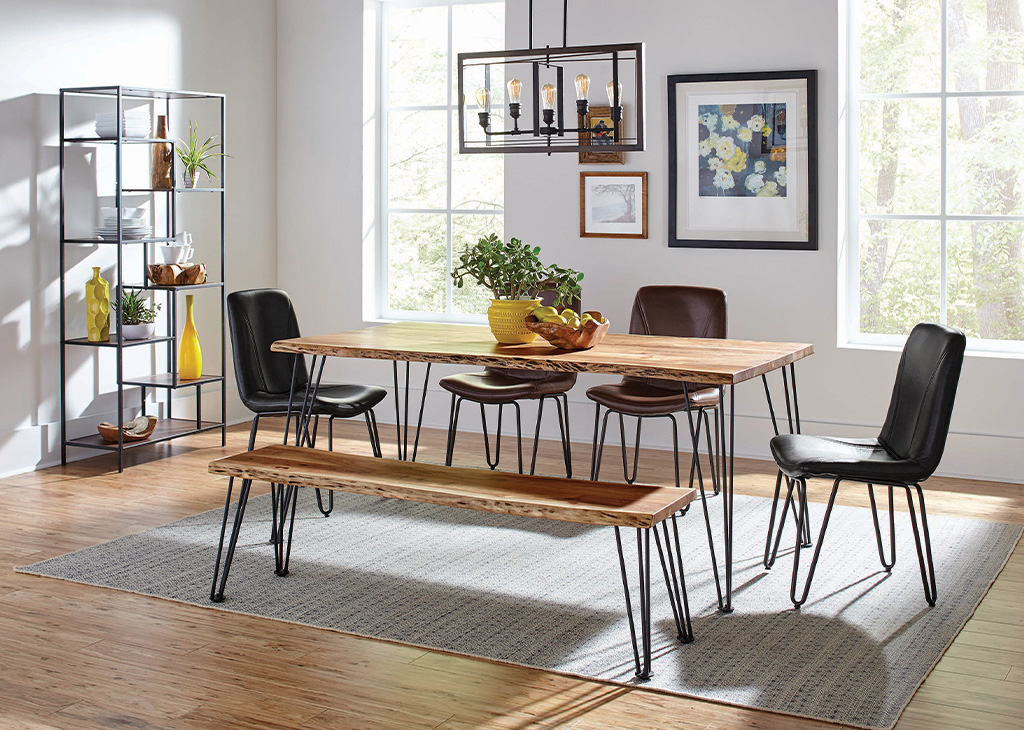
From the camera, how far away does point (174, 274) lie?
5.82 m

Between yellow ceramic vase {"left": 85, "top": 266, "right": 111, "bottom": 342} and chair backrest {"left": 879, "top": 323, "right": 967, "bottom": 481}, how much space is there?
3763 mm

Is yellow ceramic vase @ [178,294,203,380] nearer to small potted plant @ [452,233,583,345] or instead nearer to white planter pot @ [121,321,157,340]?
white planter pot @ [121,321,157,340]

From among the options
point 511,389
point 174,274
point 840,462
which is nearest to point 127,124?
point 174,274

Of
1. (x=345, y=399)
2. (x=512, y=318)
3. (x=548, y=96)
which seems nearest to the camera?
(x=548, y=96)

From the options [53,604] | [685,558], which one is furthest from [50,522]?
[685,558]

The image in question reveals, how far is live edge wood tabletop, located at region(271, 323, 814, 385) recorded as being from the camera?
3576 mm

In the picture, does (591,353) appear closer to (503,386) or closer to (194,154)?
(503,386)

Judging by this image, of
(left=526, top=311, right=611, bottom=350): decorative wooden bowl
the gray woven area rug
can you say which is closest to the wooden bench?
the gray woven area rug

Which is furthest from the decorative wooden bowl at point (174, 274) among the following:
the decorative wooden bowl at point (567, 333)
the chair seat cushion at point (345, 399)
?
the decorative wooden bowl at point (567, 333)

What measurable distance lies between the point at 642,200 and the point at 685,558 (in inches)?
98.7

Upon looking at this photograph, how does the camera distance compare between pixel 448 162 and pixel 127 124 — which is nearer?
pixel 127 124

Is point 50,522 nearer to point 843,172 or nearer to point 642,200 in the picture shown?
point 642,200

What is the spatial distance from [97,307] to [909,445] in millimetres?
3883

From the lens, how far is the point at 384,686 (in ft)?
9.93
